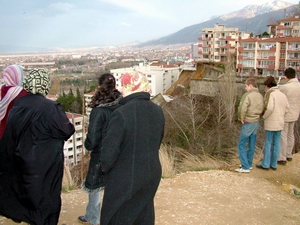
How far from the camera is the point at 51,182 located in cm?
292

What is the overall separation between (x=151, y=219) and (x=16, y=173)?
4.02 feet

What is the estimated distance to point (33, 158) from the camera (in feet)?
9.18

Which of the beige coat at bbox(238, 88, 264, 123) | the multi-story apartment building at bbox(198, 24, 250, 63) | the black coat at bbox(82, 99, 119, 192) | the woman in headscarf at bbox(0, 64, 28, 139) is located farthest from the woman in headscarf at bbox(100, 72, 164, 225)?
the multi-story apartment building at bbox(198, 24, 250, 63)

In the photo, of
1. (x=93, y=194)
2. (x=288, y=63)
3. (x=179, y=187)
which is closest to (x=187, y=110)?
(x=179, y=187)

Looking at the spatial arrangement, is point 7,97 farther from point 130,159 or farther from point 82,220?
point 82,220

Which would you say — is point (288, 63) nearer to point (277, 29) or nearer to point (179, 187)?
point (277, 29)

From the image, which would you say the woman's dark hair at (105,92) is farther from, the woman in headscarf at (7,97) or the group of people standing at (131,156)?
the woman in headscarf at (7,97)

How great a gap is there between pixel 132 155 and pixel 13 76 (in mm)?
1482

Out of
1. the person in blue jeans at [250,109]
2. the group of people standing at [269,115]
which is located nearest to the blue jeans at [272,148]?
the group of people standing at [269,115]

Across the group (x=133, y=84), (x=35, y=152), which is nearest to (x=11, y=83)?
(x=35, y=152)

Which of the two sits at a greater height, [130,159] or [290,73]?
[290,73]

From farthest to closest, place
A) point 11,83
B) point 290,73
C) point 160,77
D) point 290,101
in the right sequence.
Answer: point 160,77 < point 290,101 < point 290,73 < point 11,83

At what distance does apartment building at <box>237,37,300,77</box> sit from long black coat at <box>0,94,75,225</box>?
4057 centimetres

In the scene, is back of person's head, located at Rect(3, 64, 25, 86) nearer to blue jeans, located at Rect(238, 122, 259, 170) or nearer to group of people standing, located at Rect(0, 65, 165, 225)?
group of people standing, located at Rect(0, 65, 165, 225)
